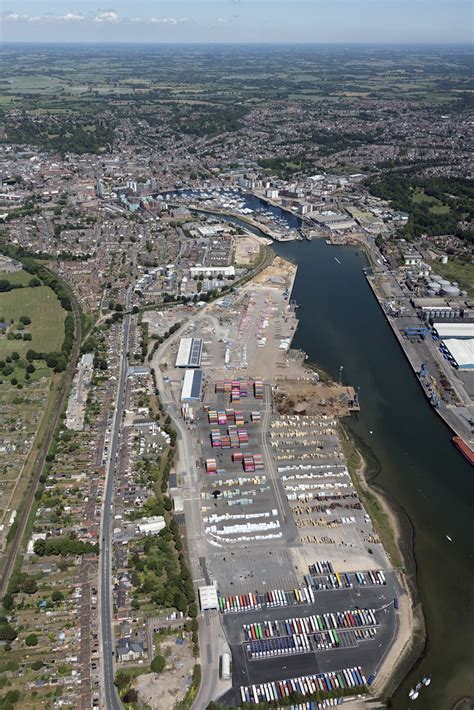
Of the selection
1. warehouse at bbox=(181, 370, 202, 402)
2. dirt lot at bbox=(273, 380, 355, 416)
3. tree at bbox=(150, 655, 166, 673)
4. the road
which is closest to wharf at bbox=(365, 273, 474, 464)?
dirt lot at bbox=(273, 380, 355, 416)

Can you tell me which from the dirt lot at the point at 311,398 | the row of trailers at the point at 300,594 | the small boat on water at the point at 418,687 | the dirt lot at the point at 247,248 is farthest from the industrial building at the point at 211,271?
the small boat on water at the point at 418,687

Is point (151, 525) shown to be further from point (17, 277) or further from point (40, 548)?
point (17, 277)

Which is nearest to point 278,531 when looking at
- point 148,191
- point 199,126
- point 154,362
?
point 154,362

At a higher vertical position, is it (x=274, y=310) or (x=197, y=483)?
(x=274, y=310)

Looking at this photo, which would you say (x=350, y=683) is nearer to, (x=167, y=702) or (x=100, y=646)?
(x=167, y=702)

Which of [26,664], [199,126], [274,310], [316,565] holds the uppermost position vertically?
[199,126]

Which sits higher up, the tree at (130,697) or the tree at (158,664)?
the tree at (158,664)

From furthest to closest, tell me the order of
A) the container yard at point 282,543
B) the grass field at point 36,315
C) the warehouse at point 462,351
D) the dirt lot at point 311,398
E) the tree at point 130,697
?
the grass field at point 36,315 → the warehouse at point 462,351 → the dirt lot at point 311,398 → the container yard at point 282,543 → the tree at point 130,697

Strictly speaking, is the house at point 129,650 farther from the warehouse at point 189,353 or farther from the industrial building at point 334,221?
the industrial building at point 334,221
